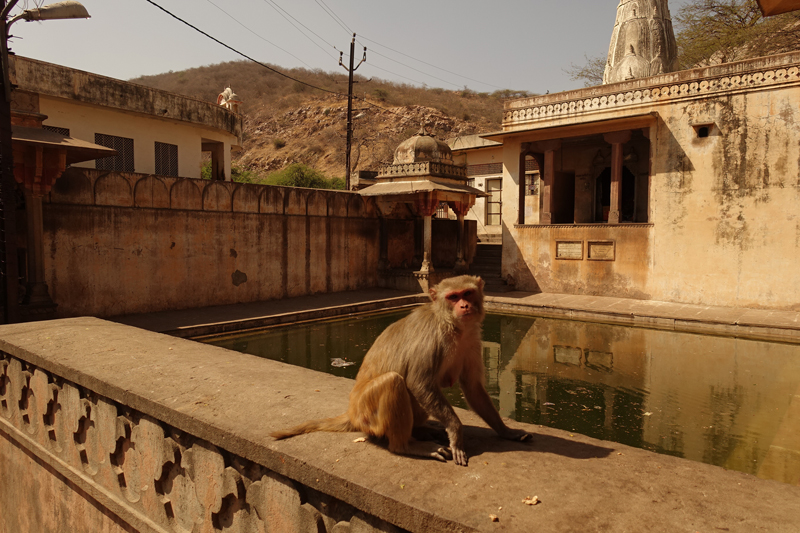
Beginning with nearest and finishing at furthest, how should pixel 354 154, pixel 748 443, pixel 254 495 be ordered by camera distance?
pixel 254 495 < pixel 748 443 < pixel 354 154

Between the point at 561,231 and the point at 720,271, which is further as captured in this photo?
the point at 561,231

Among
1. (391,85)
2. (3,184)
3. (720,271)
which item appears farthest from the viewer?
(391,85)

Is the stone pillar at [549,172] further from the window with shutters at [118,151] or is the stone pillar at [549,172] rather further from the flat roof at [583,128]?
the window with shutters at [118,151]

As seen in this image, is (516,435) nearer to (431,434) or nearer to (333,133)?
(431,434)

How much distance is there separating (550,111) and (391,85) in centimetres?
4197

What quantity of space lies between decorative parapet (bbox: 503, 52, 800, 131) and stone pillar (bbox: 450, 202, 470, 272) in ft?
9.17

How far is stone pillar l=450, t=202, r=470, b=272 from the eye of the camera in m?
15.3

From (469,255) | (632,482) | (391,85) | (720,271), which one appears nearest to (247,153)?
(391,85)

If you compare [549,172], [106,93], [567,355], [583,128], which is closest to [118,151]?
[106,93]

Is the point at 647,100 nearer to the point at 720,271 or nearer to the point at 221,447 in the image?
the point at 720,271

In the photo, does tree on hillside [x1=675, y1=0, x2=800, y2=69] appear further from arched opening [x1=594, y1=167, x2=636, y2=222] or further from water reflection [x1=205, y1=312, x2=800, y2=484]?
water reflection [x1=205, y1=312, x2=800, y2=484]

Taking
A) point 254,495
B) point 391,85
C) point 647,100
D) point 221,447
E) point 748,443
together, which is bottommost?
point 748,443

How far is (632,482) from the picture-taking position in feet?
6.66

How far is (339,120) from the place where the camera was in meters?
42.6
